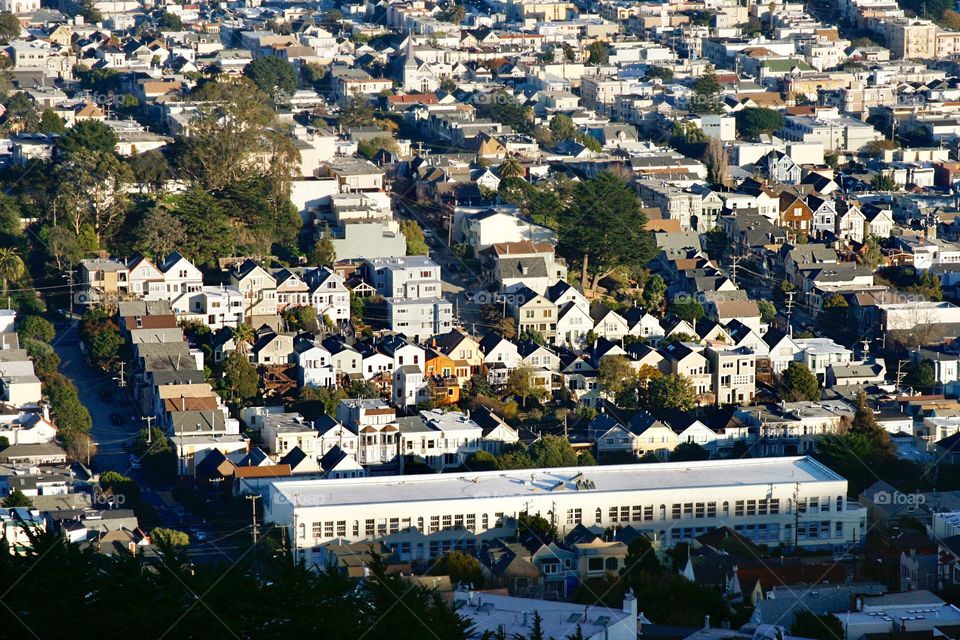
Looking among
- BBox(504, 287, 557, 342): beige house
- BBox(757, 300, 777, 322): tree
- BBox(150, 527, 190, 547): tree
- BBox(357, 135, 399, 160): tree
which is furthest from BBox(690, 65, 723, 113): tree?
BBox(150, 527, 190, 547): tree

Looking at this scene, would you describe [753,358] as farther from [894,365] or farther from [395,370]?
A: [395,370]

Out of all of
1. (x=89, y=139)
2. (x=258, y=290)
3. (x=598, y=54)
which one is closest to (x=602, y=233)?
(x=258, y=290)

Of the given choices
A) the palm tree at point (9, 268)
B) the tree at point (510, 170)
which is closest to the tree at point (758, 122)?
the tree at point (510, 170)

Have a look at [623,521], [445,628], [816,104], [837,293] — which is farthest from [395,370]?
[816,104]

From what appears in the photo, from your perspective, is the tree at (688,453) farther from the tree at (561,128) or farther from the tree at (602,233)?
the tree at (561,128)

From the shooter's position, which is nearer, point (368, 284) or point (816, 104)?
point (368, 284)

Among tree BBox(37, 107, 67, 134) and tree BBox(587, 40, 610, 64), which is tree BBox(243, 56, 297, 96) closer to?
tree BBox(37, 107, 67, 134)
